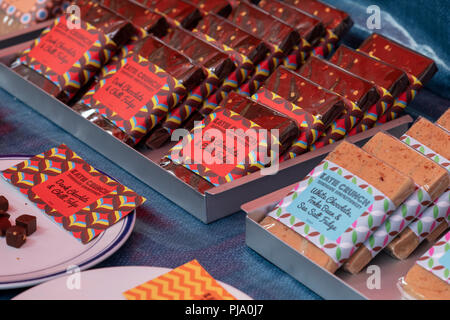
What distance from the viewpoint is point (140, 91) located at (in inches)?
70.1

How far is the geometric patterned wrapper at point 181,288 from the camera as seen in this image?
1248mm

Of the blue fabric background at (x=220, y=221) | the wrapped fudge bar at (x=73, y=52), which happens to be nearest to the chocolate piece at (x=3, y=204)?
the blue fabric background at (x=220, y=221)

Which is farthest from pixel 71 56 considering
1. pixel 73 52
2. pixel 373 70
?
pixel 373 70

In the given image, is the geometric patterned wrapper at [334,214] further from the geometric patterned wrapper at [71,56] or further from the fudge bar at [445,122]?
the geometric patterned wrapper at [71,56]

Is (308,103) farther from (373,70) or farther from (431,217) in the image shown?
(431,217)

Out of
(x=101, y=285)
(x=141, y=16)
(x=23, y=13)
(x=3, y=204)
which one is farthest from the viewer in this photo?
(x=23, y=13)

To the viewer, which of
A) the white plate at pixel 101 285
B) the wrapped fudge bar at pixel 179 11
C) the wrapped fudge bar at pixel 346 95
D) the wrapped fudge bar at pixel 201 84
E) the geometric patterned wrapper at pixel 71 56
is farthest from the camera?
the wrapped fudge bar at pixel 179 11

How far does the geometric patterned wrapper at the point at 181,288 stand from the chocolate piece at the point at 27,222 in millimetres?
303

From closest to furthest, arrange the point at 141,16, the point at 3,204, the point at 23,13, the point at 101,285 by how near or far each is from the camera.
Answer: the point at 101,285 → the point at 3,204 → the point at 141,16 → the point at 23,13

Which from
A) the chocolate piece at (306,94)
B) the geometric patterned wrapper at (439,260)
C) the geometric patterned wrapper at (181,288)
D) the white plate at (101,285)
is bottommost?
the white plate at (101,285)

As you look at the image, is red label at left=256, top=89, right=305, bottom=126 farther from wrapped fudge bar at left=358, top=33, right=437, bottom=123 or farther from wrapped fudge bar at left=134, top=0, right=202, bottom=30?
wrapped fudge bar at left=134, top=0, right=202, bottom=30

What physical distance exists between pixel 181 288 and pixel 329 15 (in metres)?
1.05

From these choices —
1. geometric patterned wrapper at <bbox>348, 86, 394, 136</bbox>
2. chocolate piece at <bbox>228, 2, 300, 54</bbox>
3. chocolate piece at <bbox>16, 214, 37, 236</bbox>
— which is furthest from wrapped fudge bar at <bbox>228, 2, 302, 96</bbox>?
chocolate piece at <bbox>16, 214, 37, 236</bbox>
